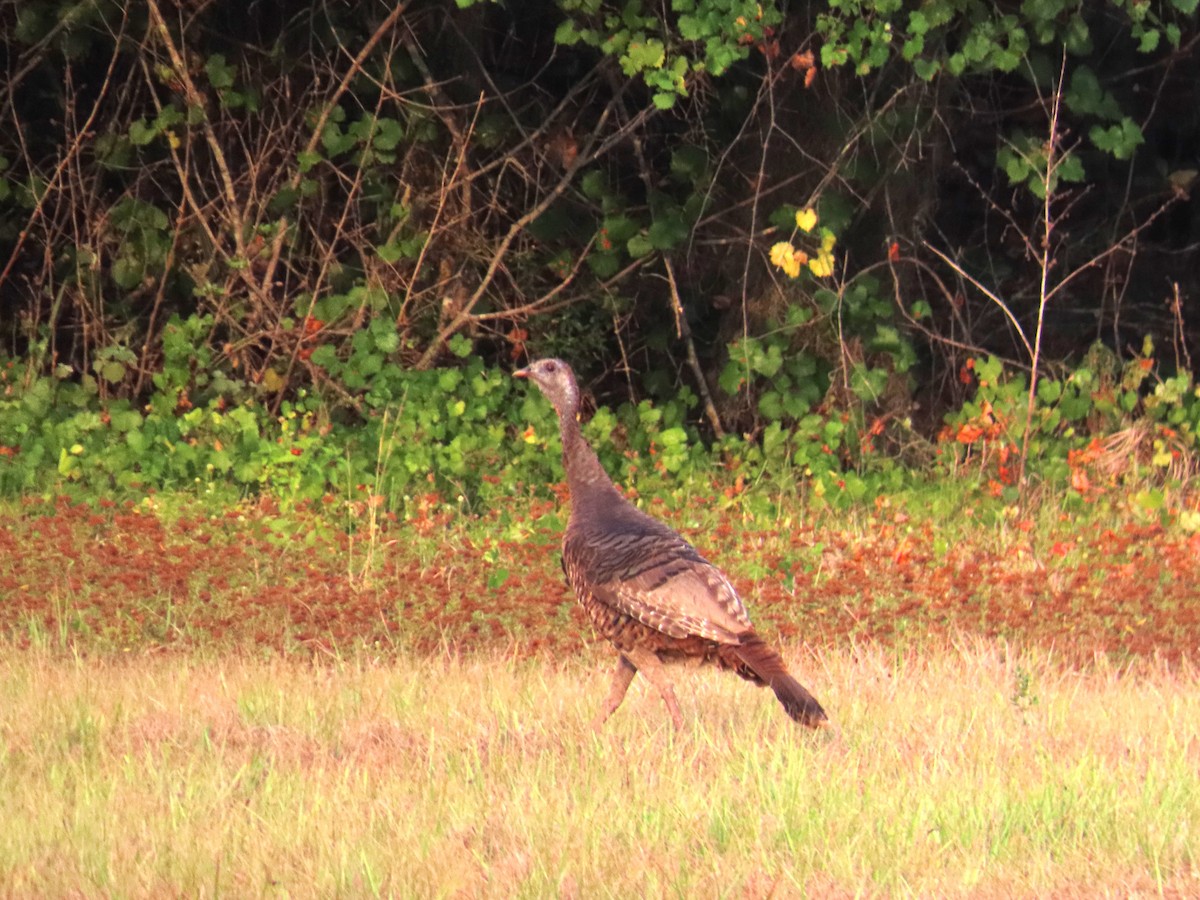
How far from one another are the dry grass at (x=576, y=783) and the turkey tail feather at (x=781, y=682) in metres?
0.11

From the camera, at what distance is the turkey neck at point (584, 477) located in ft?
20.3

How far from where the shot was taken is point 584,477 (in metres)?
6.30

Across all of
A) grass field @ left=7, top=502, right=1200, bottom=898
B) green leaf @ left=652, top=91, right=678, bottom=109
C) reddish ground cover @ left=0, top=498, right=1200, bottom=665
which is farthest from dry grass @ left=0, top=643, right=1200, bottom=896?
green leaf @ left=652, top=91, right=678, bottom=109

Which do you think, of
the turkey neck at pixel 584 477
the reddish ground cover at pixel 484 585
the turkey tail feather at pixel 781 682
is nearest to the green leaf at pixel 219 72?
the reddish ground cover at pixel 484 585

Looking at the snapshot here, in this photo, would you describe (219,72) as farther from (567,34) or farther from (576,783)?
(576,783)

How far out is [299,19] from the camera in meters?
11.1

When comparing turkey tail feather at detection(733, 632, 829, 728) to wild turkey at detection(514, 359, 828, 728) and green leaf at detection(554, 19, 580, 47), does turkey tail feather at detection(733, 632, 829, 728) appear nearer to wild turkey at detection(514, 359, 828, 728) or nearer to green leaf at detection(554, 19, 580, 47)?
wild turkey at detection(514, 359, 828, 728)

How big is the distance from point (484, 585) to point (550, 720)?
7.27 feet

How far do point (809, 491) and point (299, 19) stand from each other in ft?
14.0

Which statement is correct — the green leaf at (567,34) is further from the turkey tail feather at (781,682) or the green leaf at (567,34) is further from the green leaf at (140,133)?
the turkey tail feather at (781,682)

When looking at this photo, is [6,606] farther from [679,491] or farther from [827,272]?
[827,272]

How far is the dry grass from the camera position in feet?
13.9

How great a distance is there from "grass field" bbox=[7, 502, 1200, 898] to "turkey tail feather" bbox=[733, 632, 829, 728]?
0.38 ft

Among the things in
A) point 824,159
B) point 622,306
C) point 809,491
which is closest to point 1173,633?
point 809,491
